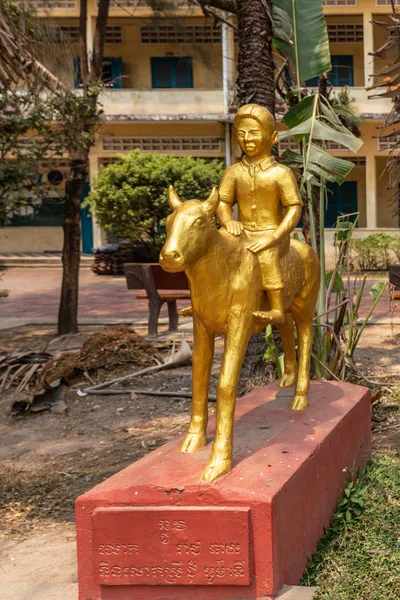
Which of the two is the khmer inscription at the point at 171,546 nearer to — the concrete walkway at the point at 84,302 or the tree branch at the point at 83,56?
the concrete walkway at the point at 84,302

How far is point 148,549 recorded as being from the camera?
9.64 ft

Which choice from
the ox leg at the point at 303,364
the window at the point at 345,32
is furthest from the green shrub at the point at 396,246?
the ox leg at the point at 303,364

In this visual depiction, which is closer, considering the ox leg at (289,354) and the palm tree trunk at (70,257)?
the ox leg at (289,354)

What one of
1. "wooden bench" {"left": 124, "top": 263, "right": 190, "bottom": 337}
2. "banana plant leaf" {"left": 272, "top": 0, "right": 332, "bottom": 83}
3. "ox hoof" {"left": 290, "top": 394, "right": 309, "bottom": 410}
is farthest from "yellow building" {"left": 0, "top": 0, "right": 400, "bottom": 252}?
"ox hoof" {"left": 290, "top": 394, "right": 309, "bottom": 410}

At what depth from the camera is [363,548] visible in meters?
3.39

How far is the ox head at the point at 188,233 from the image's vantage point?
2977 millimetres

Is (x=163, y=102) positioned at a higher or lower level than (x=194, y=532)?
higher

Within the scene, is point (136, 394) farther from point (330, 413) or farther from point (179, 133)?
point (179, 133)

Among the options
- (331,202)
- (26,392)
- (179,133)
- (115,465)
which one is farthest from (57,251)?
(115,465)

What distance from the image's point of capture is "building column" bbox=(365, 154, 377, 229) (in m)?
22.3

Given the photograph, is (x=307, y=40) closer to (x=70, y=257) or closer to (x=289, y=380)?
(x=289, y=380)

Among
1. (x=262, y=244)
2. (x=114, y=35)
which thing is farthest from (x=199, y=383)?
(x=114, y=35)

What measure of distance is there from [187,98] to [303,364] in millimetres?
19300

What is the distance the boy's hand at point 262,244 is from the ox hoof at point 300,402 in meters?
0.98
